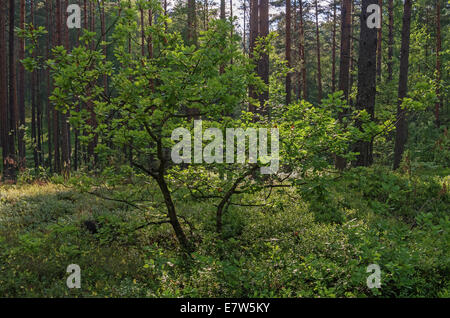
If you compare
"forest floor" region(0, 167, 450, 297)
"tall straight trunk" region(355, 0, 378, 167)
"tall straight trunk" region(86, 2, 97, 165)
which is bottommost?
"forest floor" region(0, 167, 450, 297)

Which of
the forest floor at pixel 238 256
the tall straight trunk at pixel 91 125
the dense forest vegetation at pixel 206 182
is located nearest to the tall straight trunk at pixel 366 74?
the forest floor at pixel 238 256

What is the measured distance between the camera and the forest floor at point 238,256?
4043mm

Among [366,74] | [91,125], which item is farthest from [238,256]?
[366,74]

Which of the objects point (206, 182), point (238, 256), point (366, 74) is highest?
point (366, 74)

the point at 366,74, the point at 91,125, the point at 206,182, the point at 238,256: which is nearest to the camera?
the point at 238,256

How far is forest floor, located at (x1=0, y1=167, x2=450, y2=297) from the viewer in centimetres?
404

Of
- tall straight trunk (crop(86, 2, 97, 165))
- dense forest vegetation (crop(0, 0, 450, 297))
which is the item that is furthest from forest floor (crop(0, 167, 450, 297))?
tall straight trunk (crop(86, 2, 97, 165))

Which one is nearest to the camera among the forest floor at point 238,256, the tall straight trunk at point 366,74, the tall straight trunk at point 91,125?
the forest floor at point 238,256

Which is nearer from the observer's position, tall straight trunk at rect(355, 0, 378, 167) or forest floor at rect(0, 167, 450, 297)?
forest floor at rect(0, 167, 450, 297)

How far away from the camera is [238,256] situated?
5.26 metres

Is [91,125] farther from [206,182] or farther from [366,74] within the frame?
[366,74]

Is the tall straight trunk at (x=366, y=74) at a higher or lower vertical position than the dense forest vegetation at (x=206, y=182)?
higher

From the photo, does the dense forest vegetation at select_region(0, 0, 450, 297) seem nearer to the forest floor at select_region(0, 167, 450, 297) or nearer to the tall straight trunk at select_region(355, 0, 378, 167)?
the forest floor at select_region(0, 167, 450, 297)

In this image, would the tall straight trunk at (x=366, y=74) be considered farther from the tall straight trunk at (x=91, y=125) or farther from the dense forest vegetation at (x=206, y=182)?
the tall straight trunk at (x=91, y=125)
